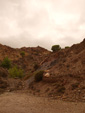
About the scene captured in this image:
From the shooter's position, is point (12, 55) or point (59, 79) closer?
point (59, 79)

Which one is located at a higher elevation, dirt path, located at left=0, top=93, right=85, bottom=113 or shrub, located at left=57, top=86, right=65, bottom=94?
shrub, located at left=57, top=86, right=65, bottom=94

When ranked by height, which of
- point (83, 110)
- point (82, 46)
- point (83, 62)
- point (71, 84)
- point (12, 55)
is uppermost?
point (12, 55)

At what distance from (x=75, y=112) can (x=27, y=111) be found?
2.78 m

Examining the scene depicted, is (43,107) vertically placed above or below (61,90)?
below

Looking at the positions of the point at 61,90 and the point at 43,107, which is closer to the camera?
the point at 43,107

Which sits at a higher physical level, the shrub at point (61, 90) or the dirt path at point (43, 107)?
the shrub at point (61, 90)

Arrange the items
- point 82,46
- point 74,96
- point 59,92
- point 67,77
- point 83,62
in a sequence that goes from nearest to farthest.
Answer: point 74,96 → point 59,92 → point 67,77 → point 83,62 → point 82,46

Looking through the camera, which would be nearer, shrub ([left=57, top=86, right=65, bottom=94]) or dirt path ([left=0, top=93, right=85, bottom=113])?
dirt path ([left=0, top=93, right=85, bottom=113])

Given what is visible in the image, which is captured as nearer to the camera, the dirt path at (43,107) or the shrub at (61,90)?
the dirt path at (43,107)

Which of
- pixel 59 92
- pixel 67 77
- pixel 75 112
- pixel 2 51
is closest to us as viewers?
pixel 75 112

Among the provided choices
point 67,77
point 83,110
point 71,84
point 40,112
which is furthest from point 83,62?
point 40,112

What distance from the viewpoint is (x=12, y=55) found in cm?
6328

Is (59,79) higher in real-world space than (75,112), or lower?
higher

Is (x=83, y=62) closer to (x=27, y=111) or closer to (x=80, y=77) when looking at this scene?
(x=80, y=77)
